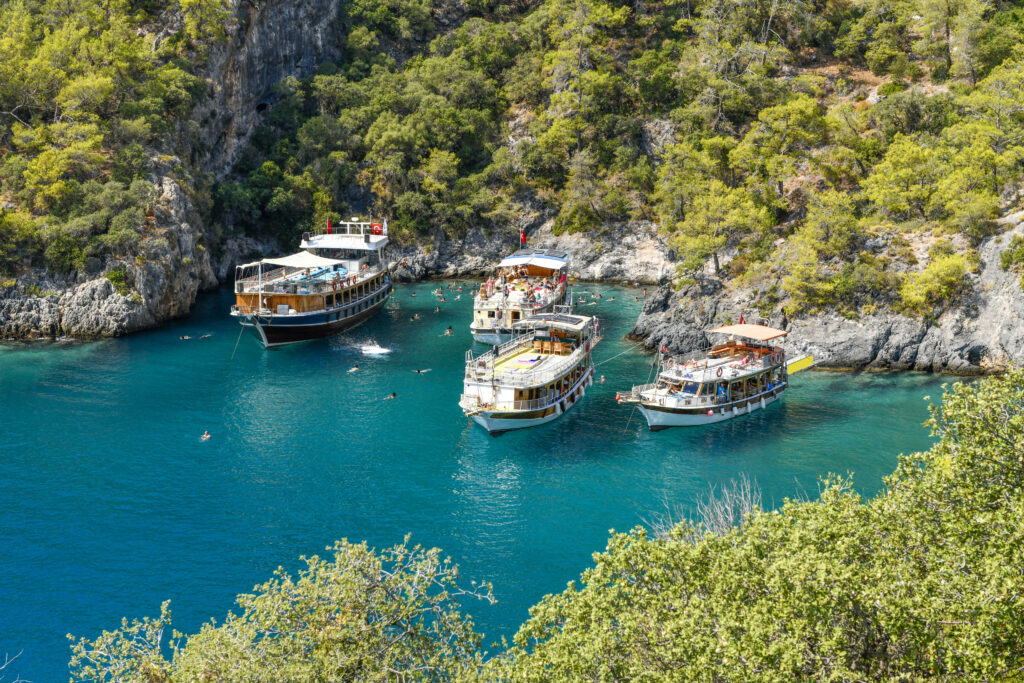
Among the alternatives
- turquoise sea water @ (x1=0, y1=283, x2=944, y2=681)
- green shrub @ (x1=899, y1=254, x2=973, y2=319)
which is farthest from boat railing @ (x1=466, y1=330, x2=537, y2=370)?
green shrub @ (x1=899, y1=254, x2=973, y2=319)

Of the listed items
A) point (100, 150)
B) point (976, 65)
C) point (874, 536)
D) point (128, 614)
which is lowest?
point (128, 614)

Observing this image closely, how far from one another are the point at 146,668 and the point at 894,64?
4199 inches

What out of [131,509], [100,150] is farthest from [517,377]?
[100,150]

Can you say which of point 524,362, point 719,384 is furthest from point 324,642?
point 719,384

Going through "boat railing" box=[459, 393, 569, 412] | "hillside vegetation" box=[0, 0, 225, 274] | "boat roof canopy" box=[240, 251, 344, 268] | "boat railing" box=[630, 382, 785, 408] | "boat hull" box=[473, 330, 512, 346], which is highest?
"hillside vegetation" box=[0, 0, 225, 274]

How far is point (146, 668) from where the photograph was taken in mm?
25156

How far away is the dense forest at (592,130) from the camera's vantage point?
255 ft

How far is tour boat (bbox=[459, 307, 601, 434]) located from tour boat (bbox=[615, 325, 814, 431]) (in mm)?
4668

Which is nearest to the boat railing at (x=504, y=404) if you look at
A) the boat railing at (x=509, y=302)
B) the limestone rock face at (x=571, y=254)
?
the boat railing at (x=509, y=302)

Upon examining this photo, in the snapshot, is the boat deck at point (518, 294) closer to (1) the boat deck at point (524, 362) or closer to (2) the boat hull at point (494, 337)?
(2) the boat hull at point (494, 337)

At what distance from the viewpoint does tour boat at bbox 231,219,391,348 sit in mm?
77875

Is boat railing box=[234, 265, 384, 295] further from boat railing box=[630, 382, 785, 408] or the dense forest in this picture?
boat railing box=[630, 382, 785, 408]

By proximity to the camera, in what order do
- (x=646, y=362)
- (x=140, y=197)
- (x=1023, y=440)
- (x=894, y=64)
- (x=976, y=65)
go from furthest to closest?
(x=894, y=64), (x=976, y=65), (x=140, y=197), (x=646, y=362), (x=1023, y=440)

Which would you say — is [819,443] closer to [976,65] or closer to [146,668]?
[146,668]
